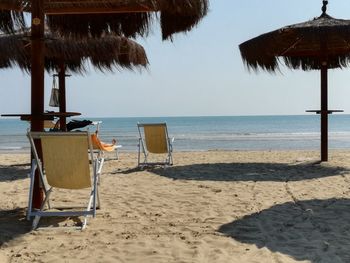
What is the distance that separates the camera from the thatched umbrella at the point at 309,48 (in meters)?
6.91

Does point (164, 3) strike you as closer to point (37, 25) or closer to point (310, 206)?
point (37, 25)

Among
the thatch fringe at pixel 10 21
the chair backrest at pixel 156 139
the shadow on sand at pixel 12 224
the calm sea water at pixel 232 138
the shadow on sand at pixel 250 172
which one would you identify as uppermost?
the thatch fringe at pixel 10 21

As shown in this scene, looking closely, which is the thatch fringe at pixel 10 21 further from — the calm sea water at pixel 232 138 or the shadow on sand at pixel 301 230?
the calm sea water at pixel 232 138

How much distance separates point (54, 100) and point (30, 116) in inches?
213

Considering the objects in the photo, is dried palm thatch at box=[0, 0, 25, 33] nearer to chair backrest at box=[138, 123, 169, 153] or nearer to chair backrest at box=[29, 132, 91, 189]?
chair backrest at box=[29, 132, 91, 189]

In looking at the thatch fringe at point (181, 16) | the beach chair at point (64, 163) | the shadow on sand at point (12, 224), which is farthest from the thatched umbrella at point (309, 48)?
Result: the shadow on sand at point (12, 224)

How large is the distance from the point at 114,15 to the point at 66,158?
5.98 ft

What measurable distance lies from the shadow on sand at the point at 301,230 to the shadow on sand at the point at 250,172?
1.86m

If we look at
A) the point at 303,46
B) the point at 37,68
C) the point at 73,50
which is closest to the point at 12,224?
the point at 37,68

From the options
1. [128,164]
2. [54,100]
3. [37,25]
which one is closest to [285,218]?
[37,25]

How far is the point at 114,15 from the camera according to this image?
488 cm

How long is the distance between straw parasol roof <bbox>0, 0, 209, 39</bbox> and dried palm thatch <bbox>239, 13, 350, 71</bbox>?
9.74 ft

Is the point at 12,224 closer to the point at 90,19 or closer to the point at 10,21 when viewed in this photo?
the point at 10,21

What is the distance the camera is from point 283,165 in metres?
7.91
